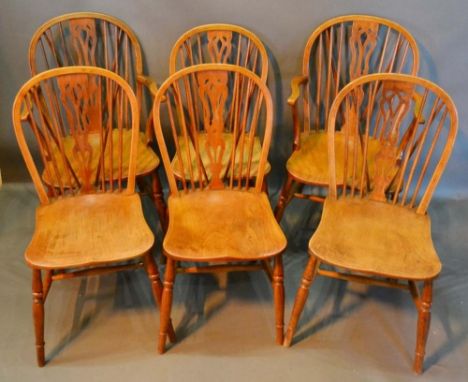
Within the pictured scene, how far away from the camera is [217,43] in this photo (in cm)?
210

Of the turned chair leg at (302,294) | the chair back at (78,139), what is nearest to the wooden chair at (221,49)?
the chair back at (78,139)

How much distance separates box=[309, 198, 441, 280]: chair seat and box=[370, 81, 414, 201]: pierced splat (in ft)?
0.22

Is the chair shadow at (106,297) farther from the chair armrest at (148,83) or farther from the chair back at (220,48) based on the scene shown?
the chair back at (220,48)

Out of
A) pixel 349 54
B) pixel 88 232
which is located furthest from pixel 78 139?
pixel 349 54

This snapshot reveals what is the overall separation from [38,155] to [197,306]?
1177 millimetres

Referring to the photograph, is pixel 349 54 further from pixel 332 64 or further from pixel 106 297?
pixel 106 297

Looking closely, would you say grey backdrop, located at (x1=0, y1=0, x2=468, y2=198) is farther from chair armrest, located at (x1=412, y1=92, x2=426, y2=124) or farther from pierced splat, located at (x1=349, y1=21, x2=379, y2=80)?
chair armrest, located at (x1=412, y1=92, x2=426, y2=124)

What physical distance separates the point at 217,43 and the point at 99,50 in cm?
53

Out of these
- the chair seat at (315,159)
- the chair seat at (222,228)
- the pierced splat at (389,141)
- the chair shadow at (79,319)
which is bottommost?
the chair shadow at (79,319)

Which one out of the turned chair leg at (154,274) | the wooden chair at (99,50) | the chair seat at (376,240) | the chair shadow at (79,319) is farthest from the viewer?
the wooden chair at (99,50)

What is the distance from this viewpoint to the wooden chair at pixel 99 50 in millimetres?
1999

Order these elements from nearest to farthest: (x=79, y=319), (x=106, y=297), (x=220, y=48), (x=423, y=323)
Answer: (x=423, y=323) < (x=79, y=319) < (x=106, y=297) < (x=220, y=48)

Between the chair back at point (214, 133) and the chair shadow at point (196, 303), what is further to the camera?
the chair shadow at point (196, 303)

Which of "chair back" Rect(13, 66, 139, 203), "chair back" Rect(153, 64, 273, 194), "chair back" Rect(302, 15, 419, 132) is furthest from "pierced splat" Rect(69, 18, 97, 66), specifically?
"chair back" Rect(302, 15, 419, 132)
